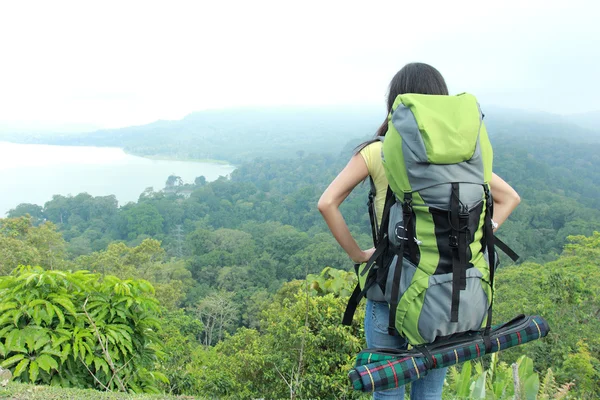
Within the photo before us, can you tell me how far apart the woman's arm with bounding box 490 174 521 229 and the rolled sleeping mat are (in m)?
0.36

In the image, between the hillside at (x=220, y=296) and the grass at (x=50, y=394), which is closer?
the grass at (x=50, y=394)

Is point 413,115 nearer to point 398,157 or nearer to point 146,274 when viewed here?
point 398,157

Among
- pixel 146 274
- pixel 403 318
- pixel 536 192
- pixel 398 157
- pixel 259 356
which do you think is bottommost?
pixel 536 192

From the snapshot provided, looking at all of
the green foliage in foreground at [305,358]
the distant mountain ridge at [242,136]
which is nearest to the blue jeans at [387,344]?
the green foliage in foreground at [305,358]

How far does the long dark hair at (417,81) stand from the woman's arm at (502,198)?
316mm

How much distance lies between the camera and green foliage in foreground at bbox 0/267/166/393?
5.52ft

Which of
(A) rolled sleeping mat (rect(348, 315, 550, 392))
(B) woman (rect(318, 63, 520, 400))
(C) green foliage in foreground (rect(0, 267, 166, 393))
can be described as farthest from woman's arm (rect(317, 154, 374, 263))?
(C) green foliage in foreground (rect(0, 267, 166, 393))

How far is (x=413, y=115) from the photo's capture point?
40.6 inches

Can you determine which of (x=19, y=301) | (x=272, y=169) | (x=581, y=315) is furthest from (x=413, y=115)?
(x=272, y=169)

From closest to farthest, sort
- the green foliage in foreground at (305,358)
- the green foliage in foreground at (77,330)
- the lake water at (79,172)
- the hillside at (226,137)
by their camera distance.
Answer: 1. the green foliage in foreground at (77,330)
2. the green foliage in foreground at (305,358)
3. the lake water at (79,172)
4. the hillside at (226,137)

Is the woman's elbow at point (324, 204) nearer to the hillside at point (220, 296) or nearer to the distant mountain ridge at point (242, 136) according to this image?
the hillside at point (220, 296)

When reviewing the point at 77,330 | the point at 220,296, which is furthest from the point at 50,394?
the point at 220,296

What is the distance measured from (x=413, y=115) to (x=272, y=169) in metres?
76.0

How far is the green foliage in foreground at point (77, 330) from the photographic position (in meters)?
1.68
